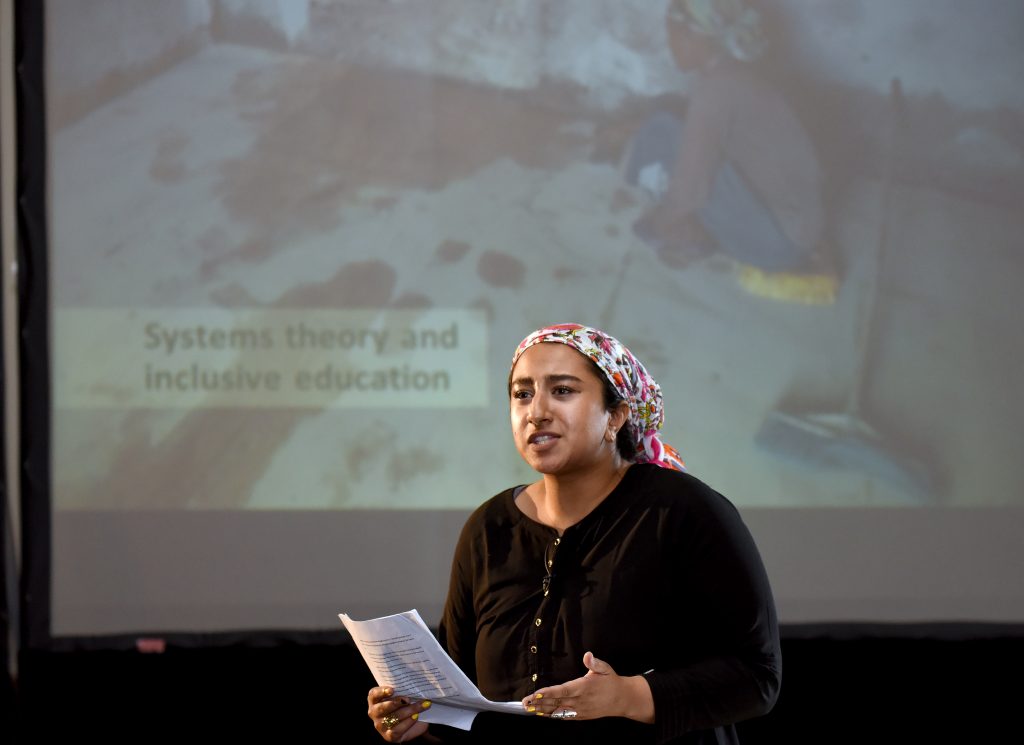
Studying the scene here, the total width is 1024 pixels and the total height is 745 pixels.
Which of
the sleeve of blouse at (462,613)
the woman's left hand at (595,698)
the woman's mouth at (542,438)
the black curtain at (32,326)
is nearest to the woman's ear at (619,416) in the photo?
the woman's mouth at (542,438)

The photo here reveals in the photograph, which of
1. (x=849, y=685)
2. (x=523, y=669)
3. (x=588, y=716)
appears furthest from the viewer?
(x=849, y=685)

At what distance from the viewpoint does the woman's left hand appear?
1.43 meters

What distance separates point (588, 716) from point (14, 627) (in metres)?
2.92

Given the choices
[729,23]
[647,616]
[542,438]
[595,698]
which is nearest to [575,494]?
[542,438]

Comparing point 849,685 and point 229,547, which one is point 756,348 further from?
point 229,547

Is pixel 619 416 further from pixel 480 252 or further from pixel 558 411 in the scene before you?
pixel 480 252

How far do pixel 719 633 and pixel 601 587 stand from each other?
0.18m

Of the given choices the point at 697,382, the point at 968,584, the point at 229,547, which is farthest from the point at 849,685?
the point at 229,547

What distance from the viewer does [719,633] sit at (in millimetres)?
1523

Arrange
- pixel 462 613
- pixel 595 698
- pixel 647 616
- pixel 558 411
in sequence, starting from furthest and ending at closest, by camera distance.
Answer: pixel 462 613
pixel 558 411
pixel 647 616
pixel 595 698

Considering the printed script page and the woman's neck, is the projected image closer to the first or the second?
the woman's neck

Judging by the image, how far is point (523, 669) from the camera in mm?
1607

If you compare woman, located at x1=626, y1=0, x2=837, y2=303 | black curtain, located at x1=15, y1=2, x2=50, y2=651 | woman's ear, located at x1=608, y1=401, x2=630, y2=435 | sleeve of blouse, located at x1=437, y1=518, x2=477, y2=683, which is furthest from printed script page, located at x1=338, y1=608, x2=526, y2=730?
black curtain, located at x1=15, y1=2, x2=50, y2=651

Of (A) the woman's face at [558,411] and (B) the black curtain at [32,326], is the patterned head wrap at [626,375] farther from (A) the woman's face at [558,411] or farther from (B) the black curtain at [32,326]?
(B) the black curtain at [32,326]
